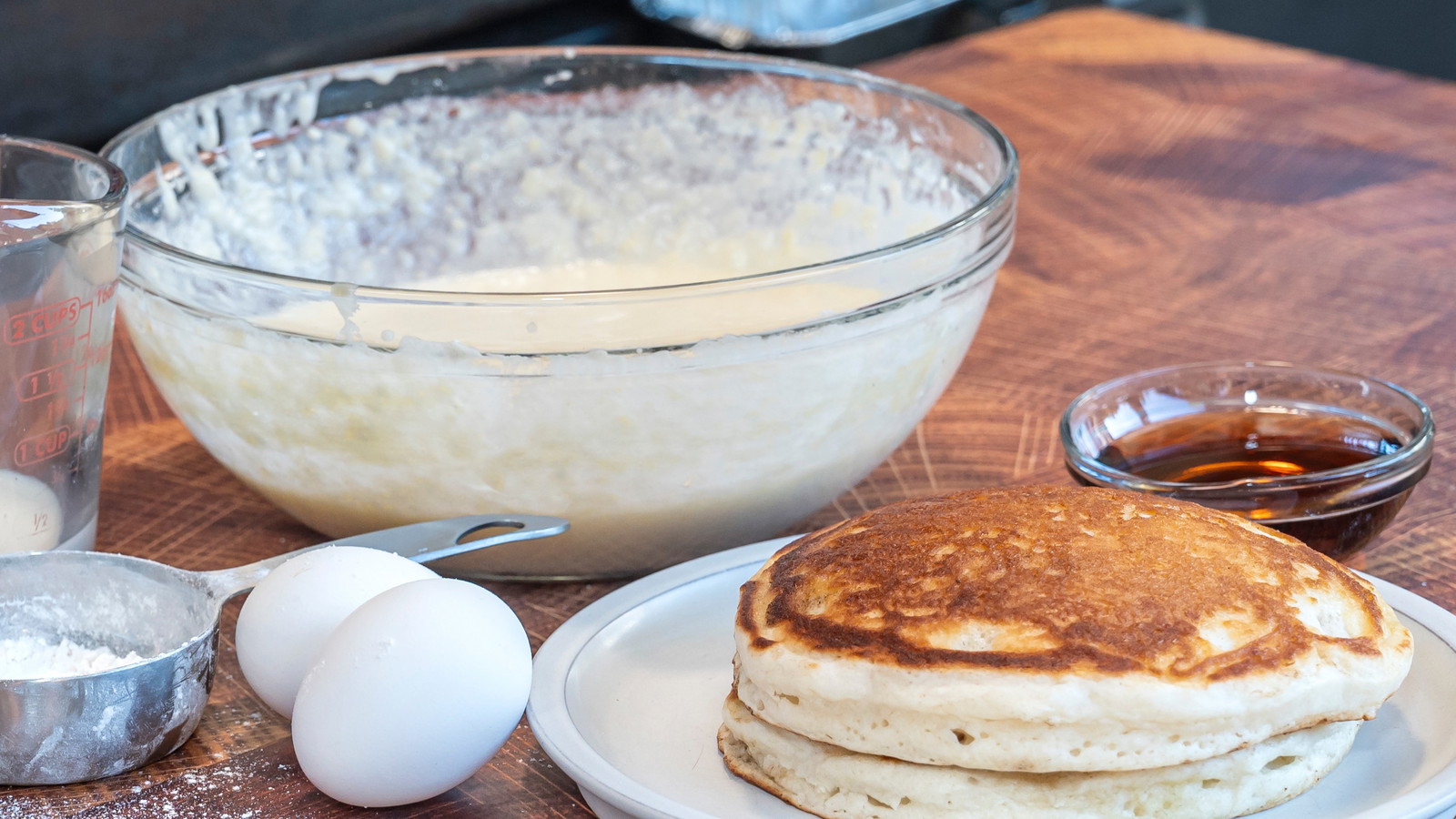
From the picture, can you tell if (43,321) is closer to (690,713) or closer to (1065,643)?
(690,713)

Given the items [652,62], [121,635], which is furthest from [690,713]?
[652,62]

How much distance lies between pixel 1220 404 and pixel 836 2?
2.58m

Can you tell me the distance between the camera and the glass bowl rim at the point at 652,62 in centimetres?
72

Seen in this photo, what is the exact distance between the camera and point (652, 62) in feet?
3.90

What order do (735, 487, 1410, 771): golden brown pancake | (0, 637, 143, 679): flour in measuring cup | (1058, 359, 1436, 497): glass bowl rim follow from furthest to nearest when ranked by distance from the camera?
1. (1058, 359, 1436, 497): glass bowl rim
2. (0, 637, 143, 679): flour in measuring cup
3. (735, 487, 1410, 771): golden brown pancake

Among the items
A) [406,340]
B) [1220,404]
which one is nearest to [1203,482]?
[1220,404]

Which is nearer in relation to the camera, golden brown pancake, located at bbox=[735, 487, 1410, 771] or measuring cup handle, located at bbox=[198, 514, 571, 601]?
golden brown pancake, located at bbox=[735, 487, 1410, 771]

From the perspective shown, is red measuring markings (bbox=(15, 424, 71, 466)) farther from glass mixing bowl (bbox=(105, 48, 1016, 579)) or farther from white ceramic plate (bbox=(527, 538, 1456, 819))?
white ceramic plate (bbox=(527, 538, 1456, 819))

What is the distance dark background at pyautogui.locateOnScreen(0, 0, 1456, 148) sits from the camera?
7.24 ft

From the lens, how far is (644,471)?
0.79m

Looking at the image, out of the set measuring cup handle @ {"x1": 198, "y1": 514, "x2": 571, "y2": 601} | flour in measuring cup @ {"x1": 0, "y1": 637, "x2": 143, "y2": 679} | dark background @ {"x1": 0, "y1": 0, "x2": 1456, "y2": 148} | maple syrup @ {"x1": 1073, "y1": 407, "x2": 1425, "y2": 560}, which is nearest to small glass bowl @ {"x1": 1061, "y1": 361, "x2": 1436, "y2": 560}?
maple syrup @ {"x1": 1073, "y1": 407, "x2": 1425, "y2": 560}

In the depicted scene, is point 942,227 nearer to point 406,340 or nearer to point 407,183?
point 406,340

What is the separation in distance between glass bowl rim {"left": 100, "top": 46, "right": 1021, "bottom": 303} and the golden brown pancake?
0.60 feet

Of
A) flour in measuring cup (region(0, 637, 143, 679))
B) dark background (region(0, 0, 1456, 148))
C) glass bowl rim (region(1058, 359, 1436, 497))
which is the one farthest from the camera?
dark background (region(0, 0, 1456, 148))
